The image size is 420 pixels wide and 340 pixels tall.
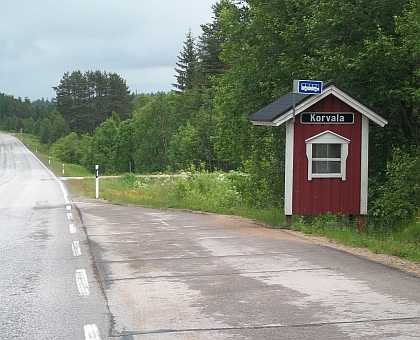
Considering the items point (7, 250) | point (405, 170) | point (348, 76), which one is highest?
point (348, 76)

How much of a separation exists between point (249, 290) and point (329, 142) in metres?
7.57

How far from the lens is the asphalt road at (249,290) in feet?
19.8

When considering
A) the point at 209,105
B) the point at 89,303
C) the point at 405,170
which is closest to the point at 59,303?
the point at 89,303

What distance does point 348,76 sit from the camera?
18.4 m

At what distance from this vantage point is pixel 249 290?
772cm

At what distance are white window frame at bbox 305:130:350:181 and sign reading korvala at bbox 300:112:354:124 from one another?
10.9 inches

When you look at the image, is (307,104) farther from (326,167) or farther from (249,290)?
(249,290)

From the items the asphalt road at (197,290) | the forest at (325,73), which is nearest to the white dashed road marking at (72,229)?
the asphalt road at (197,290)

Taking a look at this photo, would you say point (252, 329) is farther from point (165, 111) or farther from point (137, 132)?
point (137, 132)

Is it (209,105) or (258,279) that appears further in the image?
(209,105)

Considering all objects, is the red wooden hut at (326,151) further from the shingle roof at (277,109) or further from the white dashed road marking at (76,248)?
the white dashed road marking at (76,248)

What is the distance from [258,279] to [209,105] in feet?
259

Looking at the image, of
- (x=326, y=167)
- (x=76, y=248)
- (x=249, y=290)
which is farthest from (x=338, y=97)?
(x=249, y=290)

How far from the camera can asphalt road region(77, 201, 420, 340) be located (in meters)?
6.02
